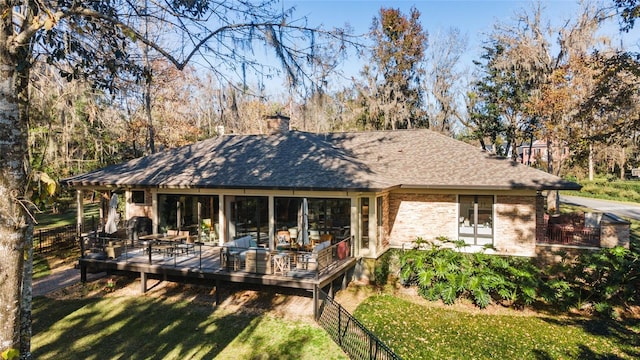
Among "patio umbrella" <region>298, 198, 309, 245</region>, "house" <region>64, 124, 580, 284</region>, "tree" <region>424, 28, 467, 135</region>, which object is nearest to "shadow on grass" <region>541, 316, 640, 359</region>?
"house" <region>64, 124, 580, 284</region>

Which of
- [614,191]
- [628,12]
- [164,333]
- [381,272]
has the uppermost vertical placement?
[628,12]

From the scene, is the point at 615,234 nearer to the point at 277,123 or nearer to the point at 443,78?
the point at 277,123

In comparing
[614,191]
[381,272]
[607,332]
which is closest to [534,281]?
[607,332]

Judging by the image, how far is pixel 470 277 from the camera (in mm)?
11516

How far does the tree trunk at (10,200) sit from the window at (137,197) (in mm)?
13388

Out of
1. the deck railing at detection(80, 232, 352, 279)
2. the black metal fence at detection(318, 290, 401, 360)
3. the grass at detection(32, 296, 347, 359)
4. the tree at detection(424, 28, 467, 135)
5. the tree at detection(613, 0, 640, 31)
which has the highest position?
the tree at detection(424, 28, 467, 135)

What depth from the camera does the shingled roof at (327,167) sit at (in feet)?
41.8

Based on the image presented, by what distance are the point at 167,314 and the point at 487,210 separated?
36.4ft

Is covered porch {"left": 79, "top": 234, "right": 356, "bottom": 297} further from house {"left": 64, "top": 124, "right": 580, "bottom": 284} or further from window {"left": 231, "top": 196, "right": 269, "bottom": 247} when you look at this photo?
window {"left": 231, "top": 196, "right": 269, "bottom": 247}

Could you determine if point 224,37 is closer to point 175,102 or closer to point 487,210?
point 487,210

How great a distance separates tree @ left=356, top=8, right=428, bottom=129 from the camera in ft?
108

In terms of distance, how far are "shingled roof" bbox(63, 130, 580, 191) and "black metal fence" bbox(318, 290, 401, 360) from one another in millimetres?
3726

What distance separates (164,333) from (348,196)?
6485 millimetres

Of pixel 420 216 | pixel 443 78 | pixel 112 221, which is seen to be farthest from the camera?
pixel 443 78
